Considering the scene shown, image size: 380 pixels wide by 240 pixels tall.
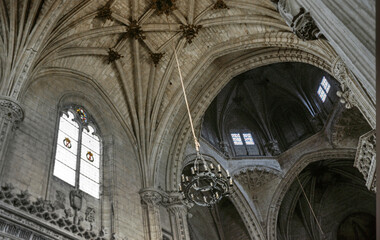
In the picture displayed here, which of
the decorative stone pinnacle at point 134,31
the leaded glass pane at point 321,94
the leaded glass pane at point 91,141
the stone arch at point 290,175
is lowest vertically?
the leaded glass pane at point 91,141

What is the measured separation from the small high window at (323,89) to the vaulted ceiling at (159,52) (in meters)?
5.57

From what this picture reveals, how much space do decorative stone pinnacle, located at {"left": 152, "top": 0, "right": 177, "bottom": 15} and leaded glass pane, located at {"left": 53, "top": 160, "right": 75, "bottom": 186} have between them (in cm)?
626

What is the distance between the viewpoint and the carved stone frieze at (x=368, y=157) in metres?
10.7

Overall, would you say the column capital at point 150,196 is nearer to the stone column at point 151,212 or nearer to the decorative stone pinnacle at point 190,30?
the stone column at point 151,212

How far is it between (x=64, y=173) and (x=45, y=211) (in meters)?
2.18

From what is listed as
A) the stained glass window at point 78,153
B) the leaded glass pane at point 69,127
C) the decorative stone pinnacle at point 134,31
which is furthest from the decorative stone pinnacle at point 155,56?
the leaded glass pane at point 69,127

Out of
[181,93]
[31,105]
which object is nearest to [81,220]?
[31,105]

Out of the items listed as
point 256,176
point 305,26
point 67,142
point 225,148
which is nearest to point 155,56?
point 67,142

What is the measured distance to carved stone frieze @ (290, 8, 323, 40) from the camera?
28.0ft

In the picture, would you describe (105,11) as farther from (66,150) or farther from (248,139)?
(248,139)

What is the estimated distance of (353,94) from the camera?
10688 millimetres

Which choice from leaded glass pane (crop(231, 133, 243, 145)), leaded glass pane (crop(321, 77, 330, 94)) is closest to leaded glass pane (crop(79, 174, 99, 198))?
leaded glass pane (crop(231, 133, 243, 145))

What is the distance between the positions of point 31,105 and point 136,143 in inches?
173

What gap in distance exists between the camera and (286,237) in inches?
867
